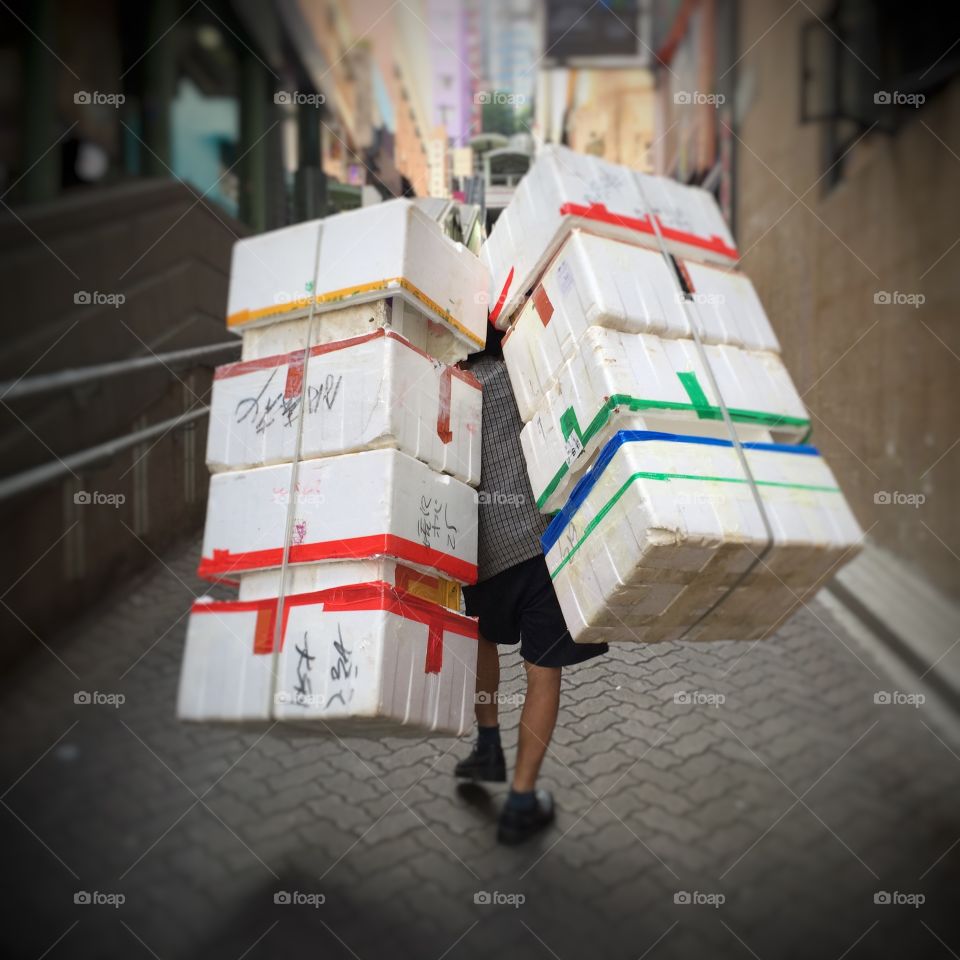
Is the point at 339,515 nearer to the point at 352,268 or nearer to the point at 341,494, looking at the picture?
the point at 341,494

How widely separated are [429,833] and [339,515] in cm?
105

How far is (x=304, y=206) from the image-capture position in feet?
16.5

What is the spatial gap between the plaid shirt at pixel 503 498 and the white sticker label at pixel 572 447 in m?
0.39

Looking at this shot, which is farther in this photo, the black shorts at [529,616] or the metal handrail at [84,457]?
the black shorts at [529,616]

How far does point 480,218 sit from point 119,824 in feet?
8.44
